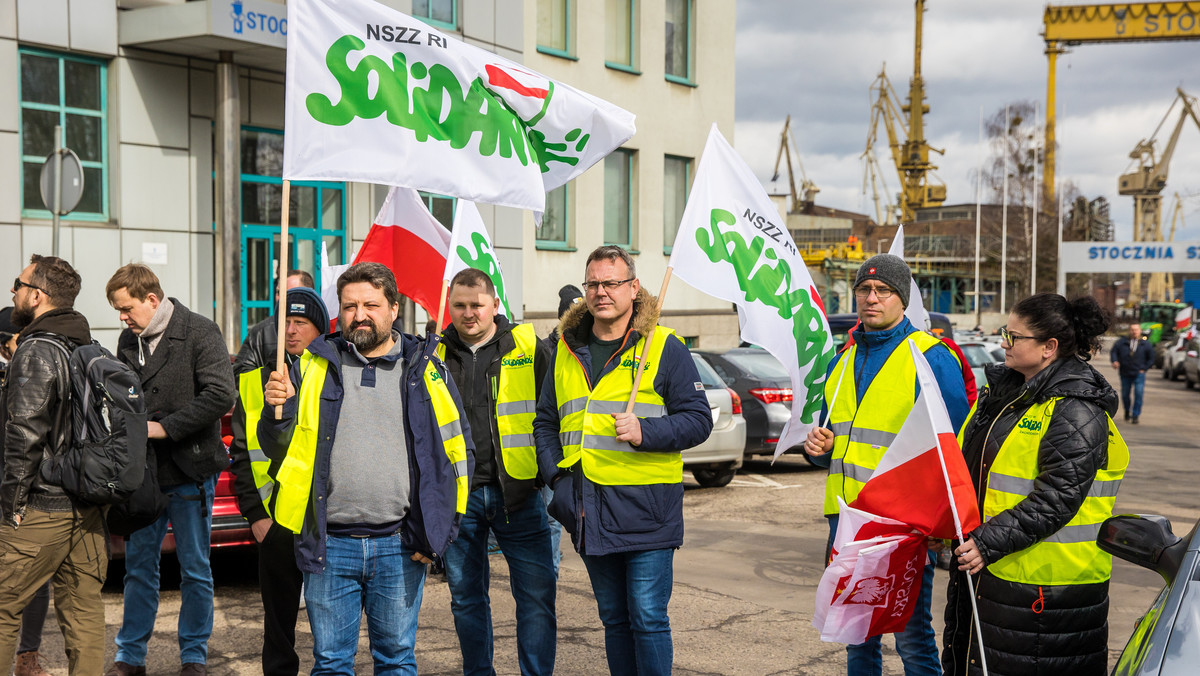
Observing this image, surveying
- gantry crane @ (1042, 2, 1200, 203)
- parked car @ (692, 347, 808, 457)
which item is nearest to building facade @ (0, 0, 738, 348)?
parked car @ (692, 347, 808, 457)

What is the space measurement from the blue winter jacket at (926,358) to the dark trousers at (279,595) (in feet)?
8.13

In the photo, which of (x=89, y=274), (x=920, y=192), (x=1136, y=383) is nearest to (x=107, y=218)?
(x=89, y=274)

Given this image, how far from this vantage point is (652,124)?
76.7 ft

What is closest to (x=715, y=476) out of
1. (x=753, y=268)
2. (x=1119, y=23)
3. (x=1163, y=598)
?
(x=753, y=268)

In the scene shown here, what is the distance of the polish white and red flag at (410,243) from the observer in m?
7.03

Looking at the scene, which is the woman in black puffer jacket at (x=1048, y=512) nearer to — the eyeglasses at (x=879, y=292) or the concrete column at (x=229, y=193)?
the eyeglasses at (x=879, y=292)

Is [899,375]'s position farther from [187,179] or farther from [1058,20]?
[1058,20]

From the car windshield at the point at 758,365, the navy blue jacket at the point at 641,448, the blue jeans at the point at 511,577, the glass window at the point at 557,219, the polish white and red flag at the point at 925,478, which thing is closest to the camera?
the polish white and red flag at the point at 925,478

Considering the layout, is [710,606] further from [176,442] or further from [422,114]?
[422,114]

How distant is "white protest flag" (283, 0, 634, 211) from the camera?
4.90 m

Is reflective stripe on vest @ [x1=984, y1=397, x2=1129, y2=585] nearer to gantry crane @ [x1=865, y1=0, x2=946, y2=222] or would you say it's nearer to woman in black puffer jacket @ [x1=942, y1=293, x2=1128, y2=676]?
woman in black puffer jacket @ [x1=942, y1=293, x2=1128, y2=676]

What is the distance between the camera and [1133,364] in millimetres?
20484

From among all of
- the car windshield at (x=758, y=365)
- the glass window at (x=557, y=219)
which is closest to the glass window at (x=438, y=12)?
the glass window at (x=557, y=219)

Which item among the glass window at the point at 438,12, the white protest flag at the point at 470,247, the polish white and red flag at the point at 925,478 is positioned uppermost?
the glass window at the point at 438,12
